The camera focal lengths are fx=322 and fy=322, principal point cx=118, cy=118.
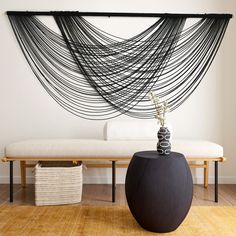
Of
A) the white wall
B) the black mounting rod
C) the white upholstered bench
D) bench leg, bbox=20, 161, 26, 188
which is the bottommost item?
bench leg, bbox=20, 161, 26, 188

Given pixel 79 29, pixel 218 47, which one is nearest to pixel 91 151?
pixel 79 29

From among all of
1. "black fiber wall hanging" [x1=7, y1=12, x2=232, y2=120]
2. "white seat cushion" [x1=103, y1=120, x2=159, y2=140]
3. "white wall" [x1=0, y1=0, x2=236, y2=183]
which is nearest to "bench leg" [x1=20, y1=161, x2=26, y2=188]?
"white wall" [x1=0, y1=0, x2=236, y2=183]

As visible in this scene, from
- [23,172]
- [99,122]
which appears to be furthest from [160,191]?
[23,172]

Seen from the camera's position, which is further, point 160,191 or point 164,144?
point 164,144

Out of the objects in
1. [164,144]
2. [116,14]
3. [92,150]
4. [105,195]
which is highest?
[116,14]

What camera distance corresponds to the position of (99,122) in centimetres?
345

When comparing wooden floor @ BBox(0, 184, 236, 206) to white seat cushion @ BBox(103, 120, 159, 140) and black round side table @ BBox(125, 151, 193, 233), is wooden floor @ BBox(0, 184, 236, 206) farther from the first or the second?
black round side table @ BBox(125, 151, 193, 233)

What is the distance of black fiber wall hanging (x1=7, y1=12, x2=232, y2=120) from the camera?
11.1ft

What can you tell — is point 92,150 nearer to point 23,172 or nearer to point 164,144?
point 164,144

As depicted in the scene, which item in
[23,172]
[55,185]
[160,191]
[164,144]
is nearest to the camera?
[160,191]

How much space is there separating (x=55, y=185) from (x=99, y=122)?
39.5 inches

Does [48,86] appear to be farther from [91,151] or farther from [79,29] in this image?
[91,151]

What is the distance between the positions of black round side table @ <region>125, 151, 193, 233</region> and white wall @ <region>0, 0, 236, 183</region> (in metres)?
1.48

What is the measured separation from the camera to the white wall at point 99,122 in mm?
3412
